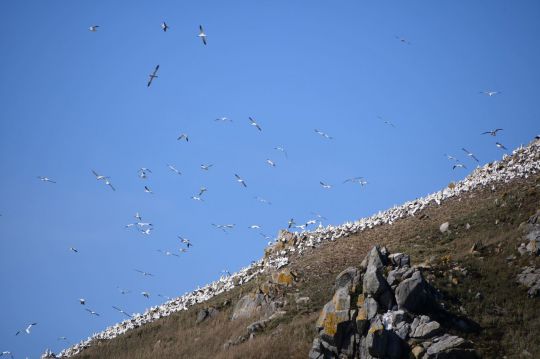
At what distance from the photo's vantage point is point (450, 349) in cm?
2105

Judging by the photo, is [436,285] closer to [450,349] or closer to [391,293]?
[391,293]

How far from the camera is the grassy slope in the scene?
82.2 ft

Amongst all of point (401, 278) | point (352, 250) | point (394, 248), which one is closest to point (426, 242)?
point (394, 248)

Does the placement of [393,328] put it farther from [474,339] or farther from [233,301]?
[233,301]

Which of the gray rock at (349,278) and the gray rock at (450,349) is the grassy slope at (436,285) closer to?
the gray rock at (450,349)

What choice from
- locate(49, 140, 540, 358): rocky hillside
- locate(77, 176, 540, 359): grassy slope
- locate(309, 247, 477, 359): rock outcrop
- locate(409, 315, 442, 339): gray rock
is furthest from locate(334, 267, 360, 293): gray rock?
locate(409, 315, 442, 339): gray rock

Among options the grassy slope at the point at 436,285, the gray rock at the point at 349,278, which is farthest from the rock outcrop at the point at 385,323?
the grassy slope at the point at 436,285

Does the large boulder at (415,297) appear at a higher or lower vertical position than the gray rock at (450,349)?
higher

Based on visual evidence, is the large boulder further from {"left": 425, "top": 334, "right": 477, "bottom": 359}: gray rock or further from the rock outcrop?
{"left": 425, "top": 334, "right": 477, "bottom": 359}: gray rock

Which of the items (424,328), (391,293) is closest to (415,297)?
(391,293)

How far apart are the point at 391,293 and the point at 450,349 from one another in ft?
13.6

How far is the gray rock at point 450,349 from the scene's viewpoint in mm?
20938

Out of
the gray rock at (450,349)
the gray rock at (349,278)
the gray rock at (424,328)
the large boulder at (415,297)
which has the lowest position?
the gray rock at (450,349)

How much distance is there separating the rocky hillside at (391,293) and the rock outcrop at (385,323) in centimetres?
5
